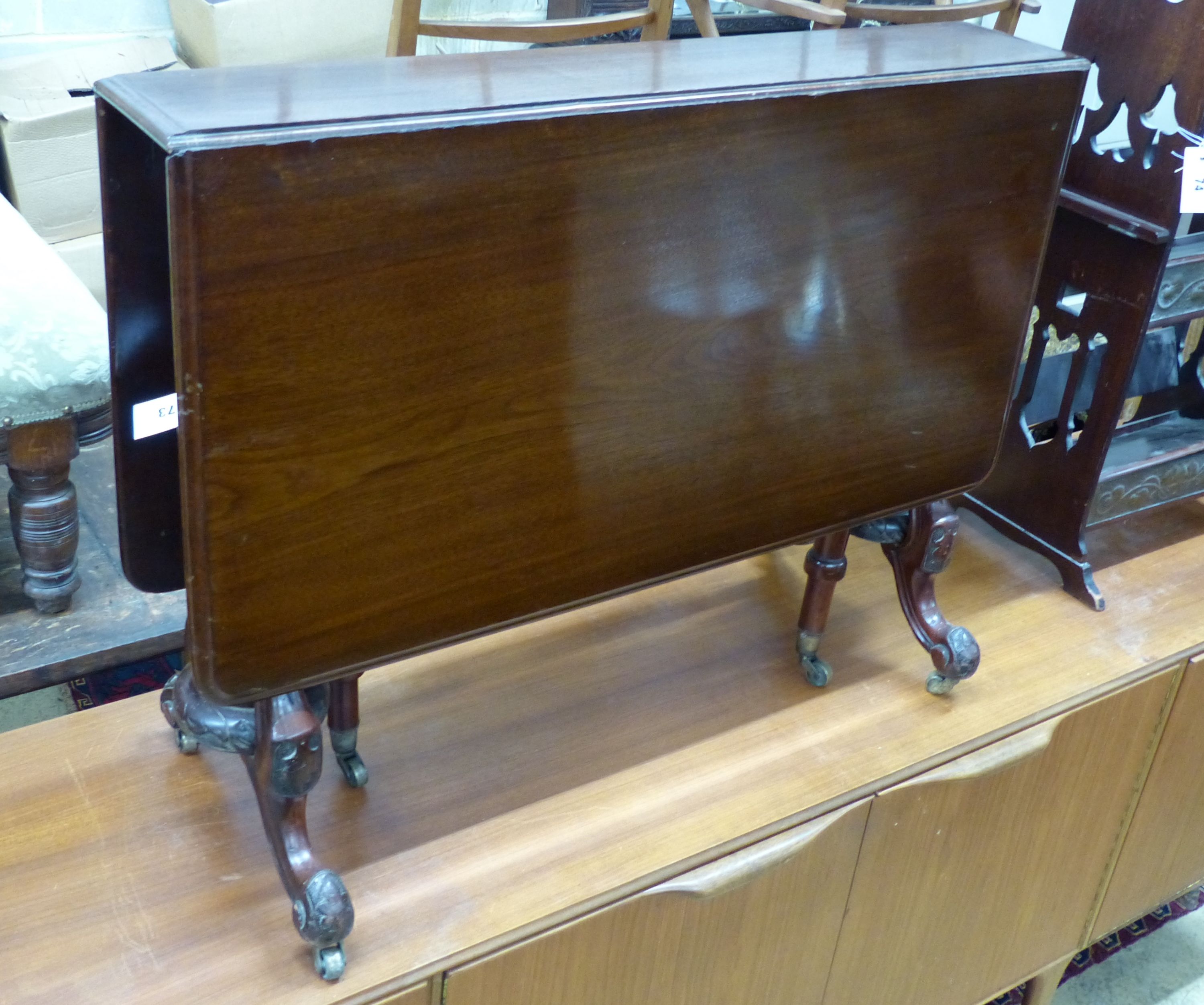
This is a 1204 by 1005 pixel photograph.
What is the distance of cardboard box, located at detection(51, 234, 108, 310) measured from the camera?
2350 millimetres

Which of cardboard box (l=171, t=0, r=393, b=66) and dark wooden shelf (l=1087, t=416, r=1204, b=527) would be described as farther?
cardboard box (l=171, t=0, r=393, b=66)

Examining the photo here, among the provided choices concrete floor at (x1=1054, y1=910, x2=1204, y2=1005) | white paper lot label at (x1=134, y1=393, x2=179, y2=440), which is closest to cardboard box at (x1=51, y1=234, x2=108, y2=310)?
white paper lot label at (x1=134, y1=393, x2=179, y2=440)

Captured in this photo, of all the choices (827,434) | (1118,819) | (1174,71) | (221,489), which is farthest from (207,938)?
(1174,71)

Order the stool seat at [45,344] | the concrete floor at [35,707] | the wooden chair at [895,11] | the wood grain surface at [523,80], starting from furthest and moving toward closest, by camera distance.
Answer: the wooden chair at [895,11]
the concrete floor at [35,707]
the stool seat at [45,344]
the wood grain surface at [523,80]

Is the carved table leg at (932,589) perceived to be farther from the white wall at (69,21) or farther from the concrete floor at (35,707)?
the white wall at (69,21)

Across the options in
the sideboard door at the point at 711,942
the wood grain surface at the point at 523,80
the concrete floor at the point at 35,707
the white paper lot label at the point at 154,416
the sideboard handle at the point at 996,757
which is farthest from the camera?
the concrete floor at the point at 35,707

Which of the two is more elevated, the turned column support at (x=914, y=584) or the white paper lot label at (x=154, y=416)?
the white paper lot label at (x=154, y=416)

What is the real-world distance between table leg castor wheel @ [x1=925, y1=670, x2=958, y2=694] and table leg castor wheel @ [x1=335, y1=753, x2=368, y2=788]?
2.00 ft

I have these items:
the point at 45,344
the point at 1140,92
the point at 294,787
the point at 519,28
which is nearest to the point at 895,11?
the point at 519,28

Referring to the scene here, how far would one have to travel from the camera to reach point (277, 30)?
2.40 metres

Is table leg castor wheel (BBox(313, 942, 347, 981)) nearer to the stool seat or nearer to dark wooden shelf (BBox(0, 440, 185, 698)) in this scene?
dark wooden shelf (BBox(0, 440, 185, 698))

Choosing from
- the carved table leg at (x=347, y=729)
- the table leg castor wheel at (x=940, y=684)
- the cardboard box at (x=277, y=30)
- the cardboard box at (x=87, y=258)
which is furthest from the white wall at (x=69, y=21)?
the table leg castor wheel at (x=940, y=684)

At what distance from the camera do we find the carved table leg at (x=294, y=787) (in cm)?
97

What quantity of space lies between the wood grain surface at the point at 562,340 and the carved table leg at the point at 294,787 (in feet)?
0.18
